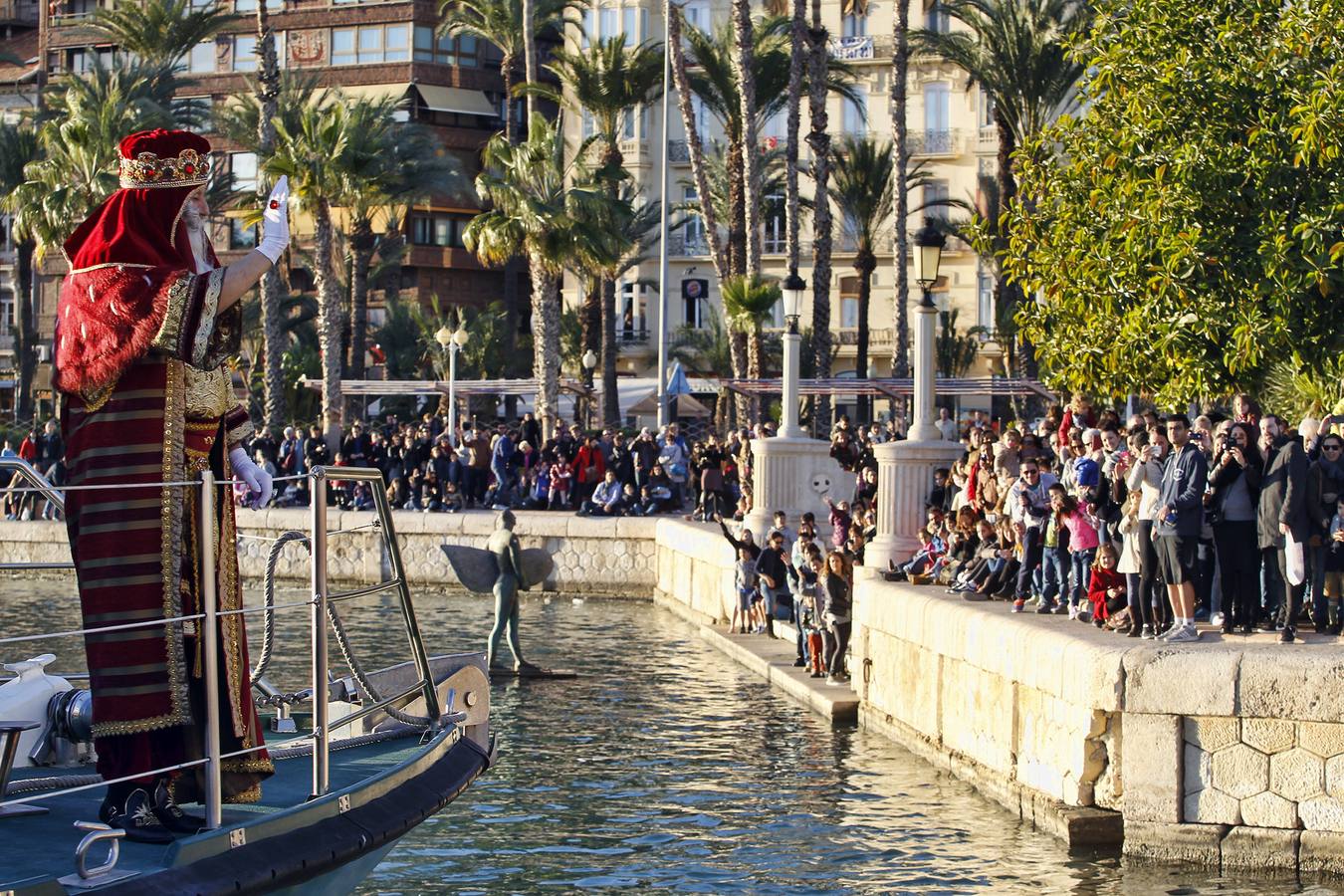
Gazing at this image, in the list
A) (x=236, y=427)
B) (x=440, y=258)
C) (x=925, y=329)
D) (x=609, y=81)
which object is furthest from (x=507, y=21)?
(x=236, y=427)

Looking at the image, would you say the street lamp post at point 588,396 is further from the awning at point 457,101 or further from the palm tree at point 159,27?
the awning at point 457,101

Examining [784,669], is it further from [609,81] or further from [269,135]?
[609,81]

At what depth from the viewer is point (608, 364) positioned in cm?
4584

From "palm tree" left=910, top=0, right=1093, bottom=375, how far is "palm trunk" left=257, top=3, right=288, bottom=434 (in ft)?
45.3

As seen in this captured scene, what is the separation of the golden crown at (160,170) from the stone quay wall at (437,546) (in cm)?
2293

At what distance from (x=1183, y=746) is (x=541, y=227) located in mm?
27888

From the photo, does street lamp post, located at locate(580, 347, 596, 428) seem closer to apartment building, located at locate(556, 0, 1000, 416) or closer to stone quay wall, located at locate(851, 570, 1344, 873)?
apartment building, located at locate(556, 0, 1000, 416)

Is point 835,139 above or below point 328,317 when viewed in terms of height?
above

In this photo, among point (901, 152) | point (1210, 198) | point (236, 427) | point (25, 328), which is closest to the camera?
point (236, 427)

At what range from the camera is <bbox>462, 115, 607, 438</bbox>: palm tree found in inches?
1529

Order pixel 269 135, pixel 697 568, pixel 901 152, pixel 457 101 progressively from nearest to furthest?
1. pixel 697 568
2. pixel 269 135
3. pixel 901 152
4. pixel 457 101

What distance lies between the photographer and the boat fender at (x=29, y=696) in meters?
7.21

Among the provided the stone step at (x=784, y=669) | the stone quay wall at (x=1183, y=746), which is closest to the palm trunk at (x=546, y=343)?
the stone step at (x=784, y=669)

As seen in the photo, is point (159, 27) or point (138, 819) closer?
point (138, 819)
